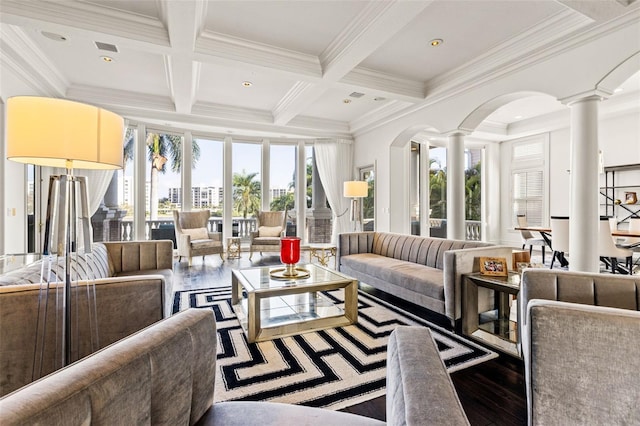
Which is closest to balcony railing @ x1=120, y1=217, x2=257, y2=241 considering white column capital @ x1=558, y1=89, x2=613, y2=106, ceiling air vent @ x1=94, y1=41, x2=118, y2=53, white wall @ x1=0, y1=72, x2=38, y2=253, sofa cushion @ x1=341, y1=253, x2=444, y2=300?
white wall @ x1=0, y1=72, x2=38, y2=253

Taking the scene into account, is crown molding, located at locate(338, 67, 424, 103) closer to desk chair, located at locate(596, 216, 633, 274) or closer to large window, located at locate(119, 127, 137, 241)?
desk chair, located at locate(596, 216, 633, 274)

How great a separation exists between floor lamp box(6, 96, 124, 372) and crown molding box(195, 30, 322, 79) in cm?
227

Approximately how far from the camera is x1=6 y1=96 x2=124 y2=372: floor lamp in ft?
4.24

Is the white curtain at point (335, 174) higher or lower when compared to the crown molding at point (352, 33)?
lower

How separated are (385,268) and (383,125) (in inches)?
142

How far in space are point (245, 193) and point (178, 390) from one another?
643 cm

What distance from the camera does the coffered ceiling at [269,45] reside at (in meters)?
2.80

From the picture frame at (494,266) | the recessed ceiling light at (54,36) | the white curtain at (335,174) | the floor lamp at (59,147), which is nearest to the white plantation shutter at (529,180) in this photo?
the white curtain at (335,174)

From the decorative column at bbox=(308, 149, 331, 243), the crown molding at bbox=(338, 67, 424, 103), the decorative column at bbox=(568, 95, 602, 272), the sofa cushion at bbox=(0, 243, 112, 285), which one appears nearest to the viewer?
the sofa cushion at bbox=(0, 243, 112, 285)

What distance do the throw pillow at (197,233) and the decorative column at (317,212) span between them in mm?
2465

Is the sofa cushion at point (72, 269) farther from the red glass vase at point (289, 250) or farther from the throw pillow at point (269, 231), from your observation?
the throw pillow at point (269, 231)

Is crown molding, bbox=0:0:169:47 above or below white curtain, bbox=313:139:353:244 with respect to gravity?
above

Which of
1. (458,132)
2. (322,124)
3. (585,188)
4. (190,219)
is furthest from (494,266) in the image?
(190,219)

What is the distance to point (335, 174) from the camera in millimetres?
7156
